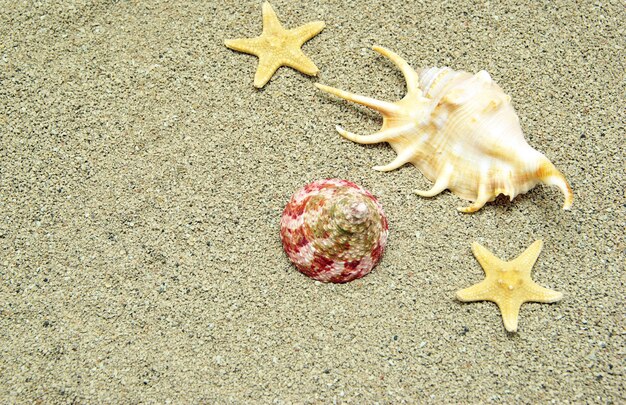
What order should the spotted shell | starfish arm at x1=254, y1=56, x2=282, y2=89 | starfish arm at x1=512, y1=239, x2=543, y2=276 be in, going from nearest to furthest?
the spotted shell
starfish arm at x1=512, y1=239, x2=543, y2=276
starfish arm at x1=254, y1=56, x2=282, y2=89

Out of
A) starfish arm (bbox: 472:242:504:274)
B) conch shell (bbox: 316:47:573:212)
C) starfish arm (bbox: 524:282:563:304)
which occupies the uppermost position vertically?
conch shell (bbox: 316:47:573:212)

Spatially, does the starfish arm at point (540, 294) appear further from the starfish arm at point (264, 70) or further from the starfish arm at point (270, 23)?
the starfish arm at point (270, 23)

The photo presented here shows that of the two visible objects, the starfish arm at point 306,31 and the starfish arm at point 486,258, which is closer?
→ the starfish arm at point 486,258

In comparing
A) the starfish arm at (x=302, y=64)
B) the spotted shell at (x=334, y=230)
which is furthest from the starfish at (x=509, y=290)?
the starfish arm at (x=302, y=64)

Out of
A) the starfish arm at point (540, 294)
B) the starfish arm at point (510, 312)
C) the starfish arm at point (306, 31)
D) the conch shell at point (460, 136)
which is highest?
the starfish arm at point (306, 31)

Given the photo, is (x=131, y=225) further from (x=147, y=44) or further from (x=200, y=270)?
(x=147, y=44)

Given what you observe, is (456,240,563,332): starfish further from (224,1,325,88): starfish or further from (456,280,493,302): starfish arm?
(224,1,325,88): starfish

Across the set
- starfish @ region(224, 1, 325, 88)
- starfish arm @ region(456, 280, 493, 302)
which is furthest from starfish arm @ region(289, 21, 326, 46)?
starfish arm @ region(456, 280, 493, 302)
